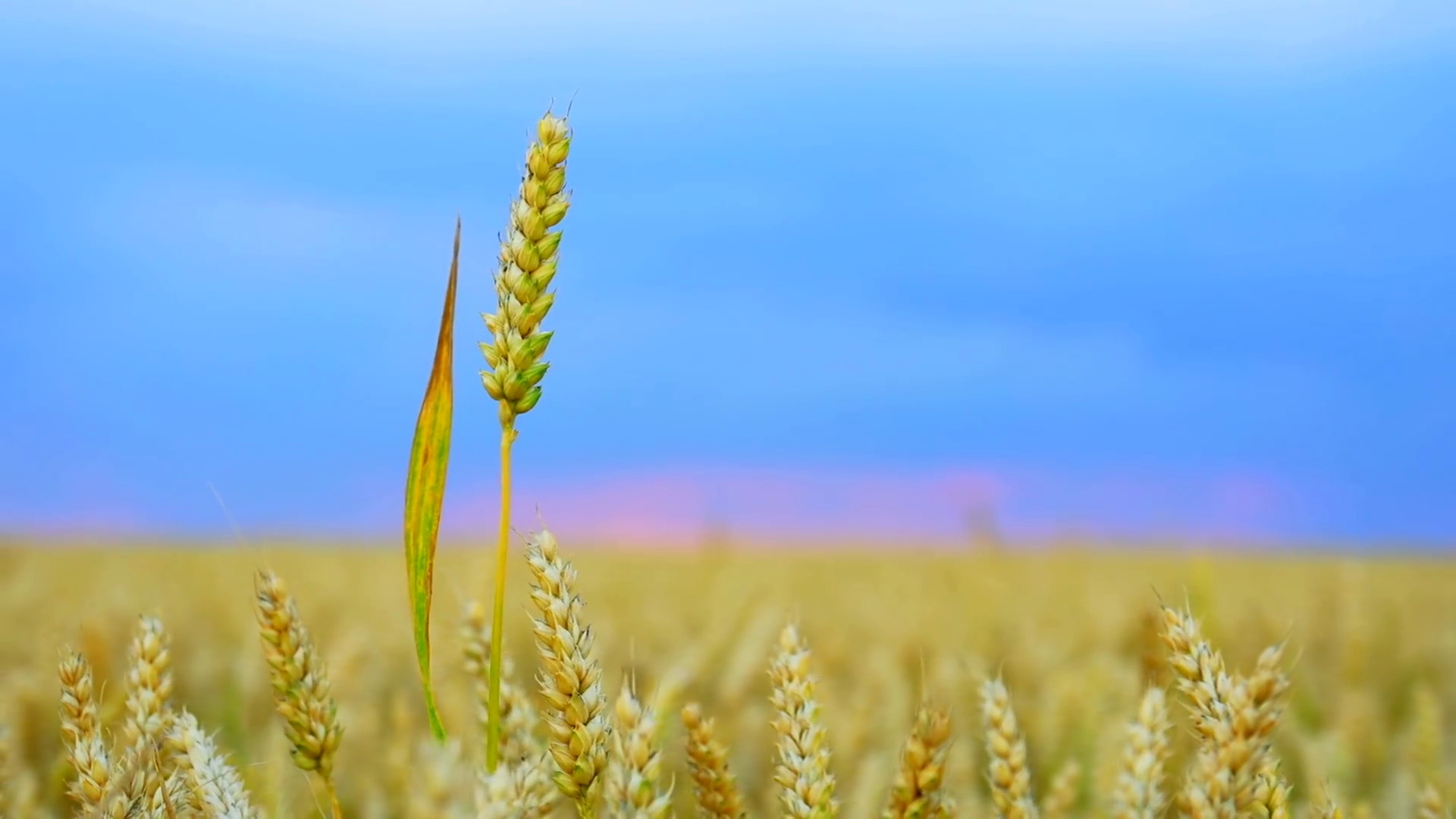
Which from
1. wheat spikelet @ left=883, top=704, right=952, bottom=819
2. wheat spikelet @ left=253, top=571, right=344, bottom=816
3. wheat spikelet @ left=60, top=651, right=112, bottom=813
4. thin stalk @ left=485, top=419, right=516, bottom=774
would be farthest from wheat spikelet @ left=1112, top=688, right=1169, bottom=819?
wheat spikelet @ left=60, top=651, right=112, bottom=813

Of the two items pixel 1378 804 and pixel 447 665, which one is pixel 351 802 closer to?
pixel 447 665

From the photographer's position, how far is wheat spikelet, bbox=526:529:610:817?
968 millimetres

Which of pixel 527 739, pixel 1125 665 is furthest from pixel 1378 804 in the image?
pixel 527 739

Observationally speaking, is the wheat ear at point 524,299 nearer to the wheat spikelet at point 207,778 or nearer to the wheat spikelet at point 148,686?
the wheat spikelet at point 207,778

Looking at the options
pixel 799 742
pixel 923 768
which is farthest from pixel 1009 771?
pixel 799 742

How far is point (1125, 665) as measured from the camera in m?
3.97

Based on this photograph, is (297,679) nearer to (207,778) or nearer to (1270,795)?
(207,778)

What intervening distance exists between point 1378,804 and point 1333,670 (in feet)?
6.65

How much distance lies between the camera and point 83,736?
1205 millimetres

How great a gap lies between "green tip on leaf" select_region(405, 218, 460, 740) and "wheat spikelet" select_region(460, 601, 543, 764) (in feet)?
0.68

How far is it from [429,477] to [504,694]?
36cm

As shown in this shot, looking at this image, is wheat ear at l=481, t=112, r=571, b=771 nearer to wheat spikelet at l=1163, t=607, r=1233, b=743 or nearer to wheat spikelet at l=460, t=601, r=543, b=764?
wheat spikelet at l=460, t=601, r=543, b=764

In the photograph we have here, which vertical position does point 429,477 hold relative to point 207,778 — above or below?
above

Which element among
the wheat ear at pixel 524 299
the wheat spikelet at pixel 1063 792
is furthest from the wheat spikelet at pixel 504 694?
the wheat spikelet at pixel 1063 792
